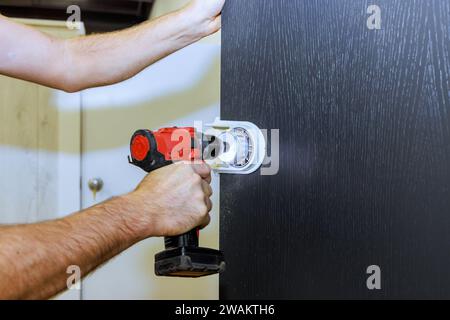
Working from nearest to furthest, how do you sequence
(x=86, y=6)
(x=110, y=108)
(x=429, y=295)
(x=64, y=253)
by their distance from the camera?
(x=429, y=295) → (x=64, y=253) → (x=110, y=108) → (x=86, y=6)

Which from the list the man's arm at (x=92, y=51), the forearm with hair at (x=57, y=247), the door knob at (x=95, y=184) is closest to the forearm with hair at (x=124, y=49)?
the man's arm at (x=92, y=51)

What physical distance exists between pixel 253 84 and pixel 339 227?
242 millimetres

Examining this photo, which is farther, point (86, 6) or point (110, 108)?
point (86, 6)

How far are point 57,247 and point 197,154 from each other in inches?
9.7

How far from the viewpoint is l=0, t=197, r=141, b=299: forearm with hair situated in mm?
600

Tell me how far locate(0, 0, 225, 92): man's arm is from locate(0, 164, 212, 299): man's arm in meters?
0.45

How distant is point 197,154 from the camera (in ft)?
2.49

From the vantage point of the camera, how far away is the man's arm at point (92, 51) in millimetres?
1127

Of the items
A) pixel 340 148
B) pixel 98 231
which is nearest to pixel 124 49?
pixel 98 231

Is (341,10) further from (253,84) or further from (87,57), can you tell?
(87,57)

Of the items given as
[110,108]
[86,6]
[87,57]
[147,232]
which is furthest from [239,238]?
[86,6]

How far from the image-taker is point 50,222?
67 cm
